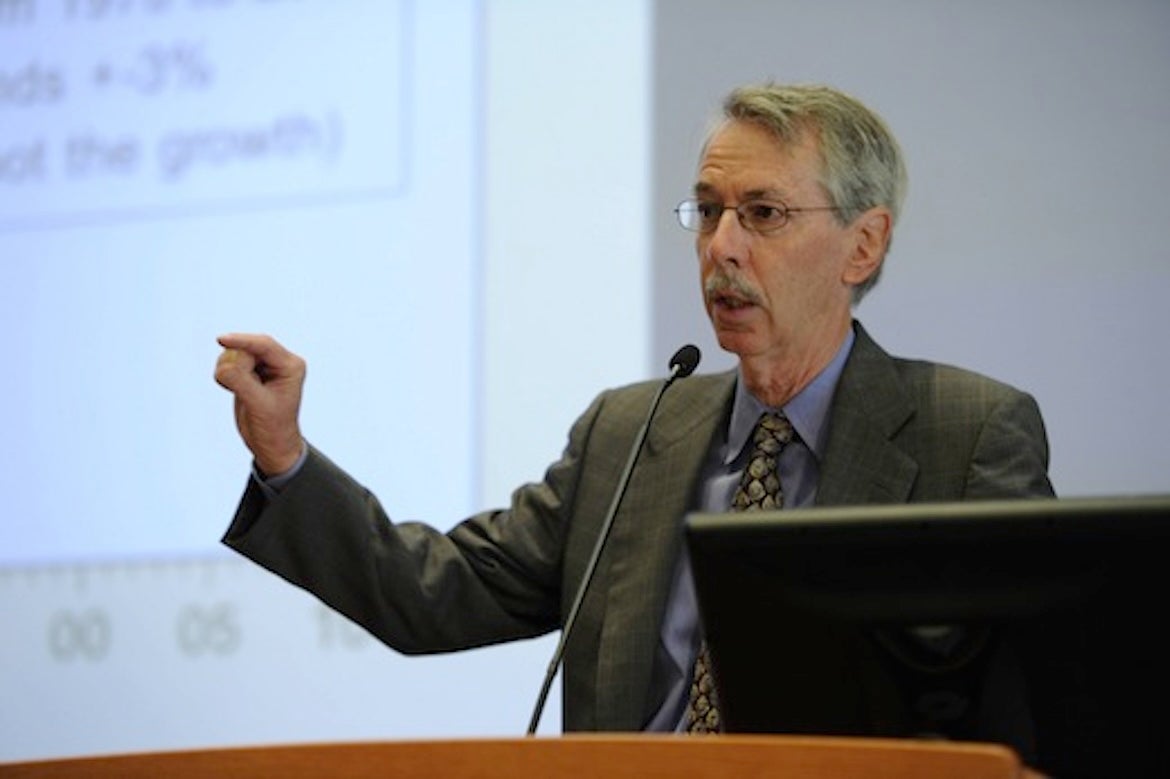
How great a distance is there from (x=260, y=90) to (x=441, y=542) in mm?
1228

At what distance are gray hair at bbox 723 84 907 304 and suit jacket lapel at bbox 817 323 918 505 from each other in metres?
0.24

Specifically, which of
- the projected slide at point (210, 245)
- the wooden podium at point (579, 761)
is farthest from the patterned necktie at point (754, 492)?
the wooden podium at point (579, 761)

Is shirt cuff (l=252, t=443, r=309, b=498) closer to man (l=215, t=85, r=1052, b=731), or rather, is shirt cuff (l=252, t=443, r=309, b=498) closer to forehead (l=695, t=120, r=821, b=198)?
man (l=215, t=85, r=1052, b=731)

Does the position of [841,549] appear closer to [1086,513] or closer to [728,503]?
[1086,513]

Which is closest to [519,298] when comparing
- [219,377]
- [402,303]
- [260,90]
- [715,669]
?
[402,303]

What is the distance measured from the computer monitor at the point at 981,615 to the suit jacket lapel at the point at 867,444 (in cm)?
70

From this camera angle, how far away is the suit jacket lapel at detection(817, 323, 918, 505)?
7.98 ft

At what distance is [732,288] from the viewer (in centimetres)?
256

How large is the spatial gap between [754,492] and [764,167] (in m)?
0.44

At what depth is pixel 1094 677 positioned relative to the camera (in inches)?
66.6

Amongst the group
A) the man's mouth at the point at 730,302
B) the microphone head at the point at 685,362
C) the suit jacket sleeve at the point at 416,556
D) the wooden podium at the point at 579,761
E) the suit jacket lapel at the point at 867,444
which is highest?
the man's mouth at the point at 730,302

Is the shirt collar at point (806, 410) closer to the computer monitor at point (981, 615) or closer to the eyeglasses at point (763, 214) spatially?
the eyeglasses at point (763, 214)

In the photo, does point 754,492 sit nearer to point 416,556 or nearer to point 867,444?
point 867,444

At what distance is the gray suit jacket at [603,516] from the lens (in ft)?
7.93
